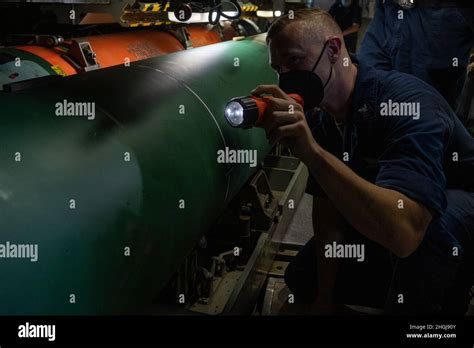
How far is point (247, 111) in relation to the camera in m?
1.02

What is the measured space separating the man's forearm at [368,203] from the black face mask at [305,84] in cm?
35

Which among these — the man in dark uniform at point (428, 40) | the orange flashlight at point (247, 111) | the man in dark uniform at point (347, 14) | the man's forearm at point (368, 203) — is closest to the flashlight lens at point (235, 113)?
the orange flashlight at point (247, 111)

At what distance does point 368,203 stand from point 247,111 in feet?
1.14

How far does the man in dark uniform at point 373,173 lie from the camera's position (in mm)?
1061

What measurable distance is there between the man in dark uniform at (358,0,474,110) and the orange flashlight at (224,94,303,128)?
4.20 feet

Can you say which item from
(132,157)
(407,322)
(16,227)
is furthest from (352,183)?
(16,227)

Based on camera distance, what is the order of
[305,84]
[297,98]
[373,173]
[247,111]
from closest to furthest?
[247,111] < [297,98] < [305,84] < [373,173]

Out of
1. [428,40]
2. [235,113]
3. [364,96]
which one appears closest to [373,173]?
[364,96]

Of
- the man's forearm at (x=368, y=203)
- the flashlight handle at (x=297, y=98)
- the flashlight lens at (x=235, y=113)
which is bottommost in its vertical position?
the man's forearm at (x=368, y=203)

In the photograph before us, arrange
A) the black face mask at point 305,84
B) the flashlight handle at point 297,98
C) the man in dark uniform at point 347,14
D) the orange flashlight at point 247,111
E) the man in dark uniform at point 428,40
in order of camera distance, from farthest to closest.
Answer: the man in dark uniform at point 347,14
the man in dark uniform at point 428,40
the black face mask at point 305,84
the flashlight handle at point 297,98
the orange flashlight at point 247,111

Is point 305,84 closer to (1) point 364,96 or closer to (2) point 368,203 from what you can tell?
(1) point 364,96

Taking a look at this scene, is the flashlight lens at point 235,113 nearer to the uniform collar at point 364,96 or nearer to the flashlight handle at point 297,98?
the flashlight handle at point 297,98

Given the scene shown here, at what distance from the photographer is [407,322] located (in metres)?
1.13

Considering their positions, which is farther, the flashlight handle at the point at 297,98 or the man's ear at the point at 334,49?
the man's ear at the point at 334,49
